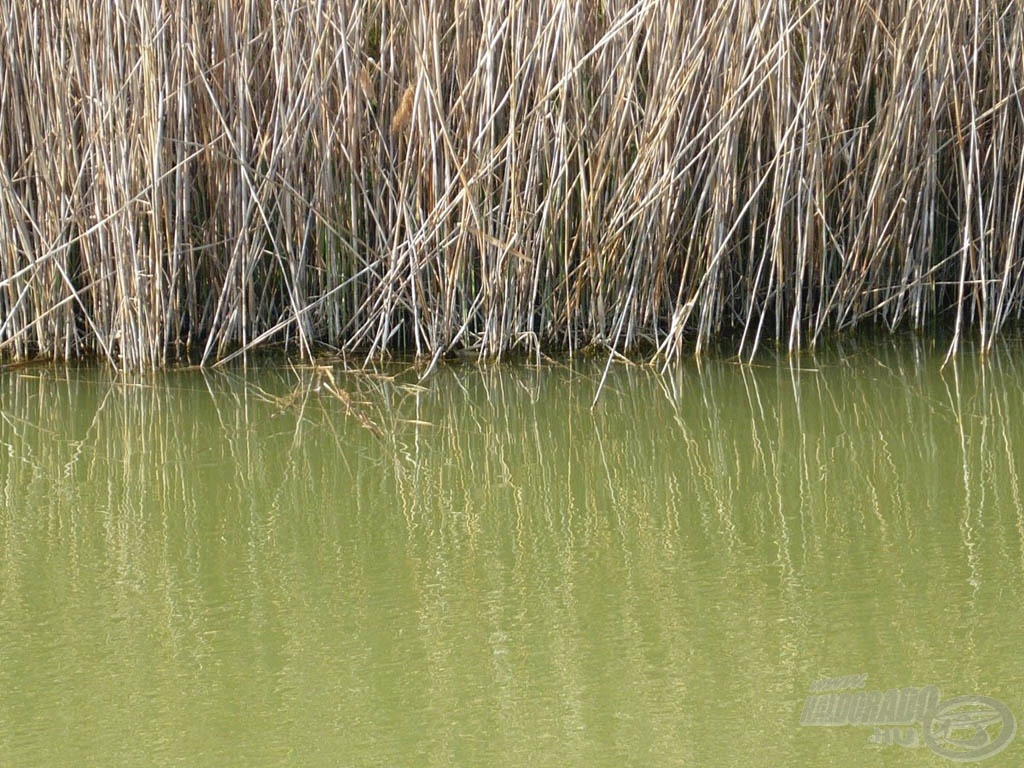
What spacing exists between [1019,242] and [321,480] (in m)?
1.88

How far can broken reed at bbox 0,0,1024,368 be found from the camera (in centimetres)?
294

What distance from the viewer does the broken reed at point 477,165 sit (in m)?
2.94

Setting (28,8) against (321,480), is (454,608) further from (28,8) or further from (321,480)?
(28,8)

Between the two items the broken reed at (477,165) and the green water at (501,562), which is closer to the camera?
the green water at (501,562)

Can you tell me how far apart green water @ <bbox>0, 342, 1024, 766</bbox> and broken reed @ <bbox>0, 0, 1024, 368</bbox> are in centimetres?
21

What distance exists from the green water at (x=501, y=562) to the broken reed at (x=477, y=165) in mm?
214

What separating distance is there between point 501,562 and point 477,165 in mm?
1349

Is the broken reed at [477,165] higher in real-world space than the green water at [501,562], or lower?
higher

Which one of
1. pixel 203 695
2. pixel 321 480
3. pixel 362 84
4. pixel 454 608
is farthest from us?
pixel 362 84

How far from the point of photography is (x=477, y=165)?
3.01 m

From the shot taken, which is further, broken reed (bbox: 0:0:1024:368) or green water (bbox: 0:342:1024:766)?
Result: broken reed (bbox: 0:0:1024:368)

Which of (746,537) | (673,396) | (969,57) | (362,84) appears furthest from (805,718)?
(969,57)

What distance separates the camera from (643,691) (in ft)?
4.72

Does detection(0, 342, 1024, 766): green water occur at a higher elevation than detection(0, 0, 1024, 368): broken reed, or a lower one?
lower
